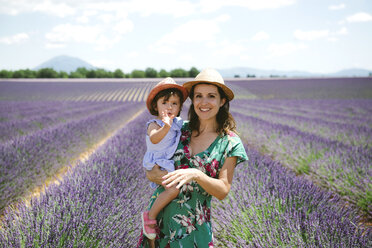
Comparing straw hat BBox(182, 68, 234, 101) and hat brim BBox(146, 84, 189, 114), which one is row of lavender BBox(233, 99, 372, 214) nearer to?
straw hat BBox(182, 68, 234, 101)

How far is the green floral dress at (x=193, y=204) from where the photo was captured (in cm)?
105

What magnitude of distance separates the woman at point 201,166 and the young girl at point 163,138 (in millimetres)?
34

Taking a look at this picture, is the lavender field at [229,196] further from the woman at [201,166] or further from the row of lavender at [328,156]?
the woman at [201,166]

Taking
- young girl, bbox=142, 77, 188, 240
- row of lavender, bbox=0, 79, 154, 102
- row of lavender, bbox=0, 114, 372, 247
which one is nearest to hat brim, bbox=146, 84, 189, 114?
young girl, bbox=142, 77, 188, 240

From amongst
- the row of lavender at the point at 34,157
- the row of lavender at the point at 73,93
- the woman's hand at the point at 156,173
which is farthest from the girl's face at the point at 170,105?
the row of lavender at the point at 73,93

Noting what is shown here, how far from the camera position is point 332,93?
22422mm

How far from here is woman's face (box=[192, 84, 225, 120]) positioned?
1125mm

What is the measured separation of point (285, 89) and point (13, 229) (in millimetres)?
26155

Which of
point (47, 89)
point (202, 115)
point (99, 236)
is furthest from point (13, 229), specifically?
point (47, 89)

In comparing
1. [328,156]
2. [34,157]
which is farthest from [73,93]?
[328,156]

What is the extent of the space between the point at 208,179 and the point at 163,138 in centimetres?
30

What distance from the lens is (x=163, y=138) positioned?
3.64 feet

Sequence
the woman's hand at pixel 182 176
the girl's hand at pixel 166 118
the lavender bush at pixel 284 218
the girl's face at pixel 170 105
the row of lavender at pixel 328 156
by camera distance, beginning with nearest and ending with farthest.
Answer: the woman's hand at pixel 182 176
the girl's hand at pixel 166 118
the girl's face at pixel 170 105
the lavender bush at pixel 284 218
the row of lavender at pixel 328 156

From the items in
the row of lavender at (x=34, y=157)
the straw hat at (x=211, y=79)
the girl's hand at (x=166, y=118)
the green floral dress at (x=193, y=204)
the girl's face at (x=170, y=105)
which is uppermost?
the straw hat at (x=211, y=79)
